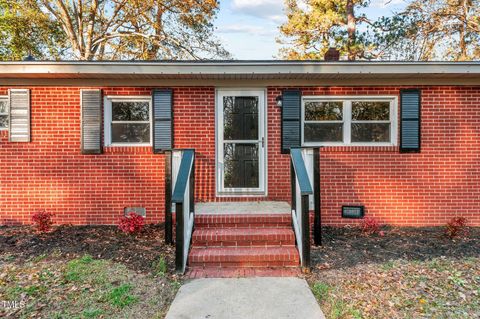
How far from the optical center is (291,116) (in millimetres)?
5965

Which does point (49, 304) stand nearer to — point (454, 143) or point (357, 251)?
point (357, 251)

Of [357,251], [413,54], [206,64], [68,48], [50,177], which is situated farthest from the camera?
[68,48]

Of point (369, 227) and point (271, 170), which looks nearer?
point (369, 227)

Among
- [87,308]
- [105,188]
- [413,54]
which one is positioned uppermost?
[413,54]

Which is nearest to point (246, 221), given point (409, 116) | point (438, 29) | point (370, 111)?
point (370, 111)

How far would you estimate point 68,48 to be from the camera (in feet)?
55.3

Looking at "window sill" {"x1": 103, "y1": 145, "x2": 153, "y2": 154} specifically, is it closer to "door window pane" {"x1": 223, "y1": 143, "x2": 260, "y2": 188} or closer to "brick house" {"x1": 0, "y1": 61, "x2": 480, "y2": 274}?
"brick house" {"x1": 0, "y1": 61, "x2": 480, "y2": 274}

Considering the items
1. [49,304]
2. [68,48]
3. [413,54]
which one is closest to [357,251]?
[49,304]

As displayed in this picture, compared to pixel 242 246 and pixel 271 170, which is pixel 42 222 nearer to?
pixel 242 246

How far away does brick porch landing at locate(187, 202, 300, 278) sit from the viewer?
168 inches

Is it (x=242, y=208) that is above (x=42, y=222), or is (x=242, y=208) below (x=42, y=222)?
above

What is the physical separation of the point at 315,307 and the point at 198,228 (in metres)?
2.20

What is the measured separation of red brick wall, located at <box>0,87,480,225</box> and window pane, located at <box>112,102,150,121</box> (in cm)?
22

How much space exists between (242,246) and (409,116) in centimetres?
376
